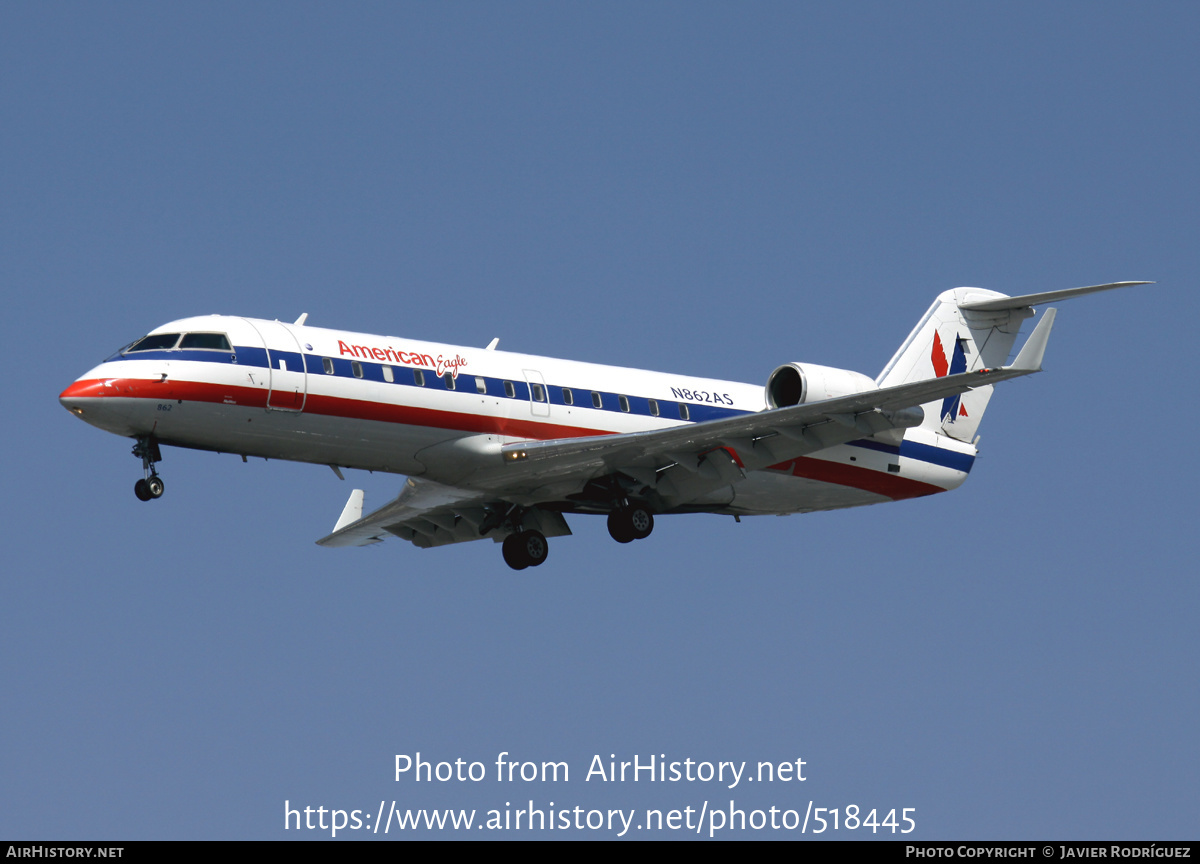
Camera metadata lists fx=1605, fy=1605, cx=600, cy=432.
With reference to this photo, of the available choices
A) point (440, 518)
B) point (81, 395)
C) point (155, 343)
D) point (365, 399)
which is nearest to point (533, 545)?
point (440, 518)

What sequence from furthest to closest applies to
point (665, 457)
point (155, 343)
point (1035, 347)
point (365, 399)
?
point (1035, 347)
point (665, 457)
point (365, 399)
point (155, 343)

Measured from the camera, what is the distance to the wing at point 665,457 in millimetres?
25859

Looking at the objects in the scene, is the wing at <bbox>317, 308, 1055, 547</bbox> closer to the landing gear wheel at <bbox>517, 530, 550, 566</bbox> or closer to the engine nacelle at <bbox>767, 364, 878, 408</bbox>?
the landing gear wheel at <bbox>517, 530, 550, 566</bbox>

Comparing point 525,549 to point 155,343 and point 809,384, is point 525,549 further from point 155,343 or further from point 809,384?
point 155,343

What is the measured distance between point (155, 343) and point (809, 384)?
36.4 ft

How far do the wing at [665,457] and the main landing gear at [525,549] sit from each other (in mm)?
288

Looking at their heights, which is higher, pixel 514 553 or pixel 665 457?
pixel 665 457

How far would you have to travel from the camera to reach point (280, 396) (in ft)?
79.4

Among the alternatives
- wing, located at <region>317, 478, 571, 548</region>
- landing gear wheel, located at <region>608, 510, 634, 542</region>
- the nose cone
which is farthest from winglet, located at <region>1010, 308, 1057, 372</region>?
the nose cone

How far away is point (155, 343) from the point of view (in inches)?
949

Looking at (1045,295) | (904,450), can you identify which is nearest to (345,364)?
(904,450)

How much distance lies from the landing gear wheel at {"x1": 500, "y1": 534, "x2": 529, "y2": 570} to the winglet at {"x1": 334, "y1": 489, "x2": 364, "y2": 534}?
3.96 metres

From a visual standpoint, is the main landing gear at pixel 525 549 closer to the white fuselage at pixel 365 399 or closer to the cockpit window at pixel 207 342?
the white fuselage at pixel 365 399

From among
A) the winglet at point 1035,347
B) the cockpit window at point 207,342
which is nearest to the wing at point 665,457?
the winglet at point 1035,347
